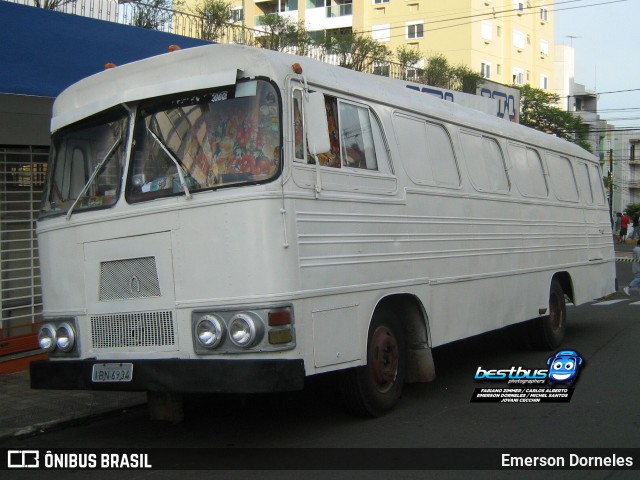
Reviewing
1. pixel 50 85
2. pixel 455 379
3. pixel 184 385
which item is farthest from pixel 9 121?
pixel 455 379

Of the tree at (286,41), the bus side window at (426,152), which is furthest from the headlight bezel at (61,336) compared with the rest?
the tree at (286,41)

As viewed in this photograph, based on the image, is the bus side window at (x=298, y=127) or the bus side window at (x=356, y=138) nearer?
the bus side window at (x=298, y=127)

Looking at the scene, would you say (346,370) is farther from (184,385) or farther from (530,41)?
(530,41)

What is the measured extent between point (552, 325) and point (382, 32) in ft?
153

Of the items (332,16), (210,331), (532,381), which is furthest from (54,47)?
(332,16)

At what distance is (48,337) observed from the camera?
6.45 metres

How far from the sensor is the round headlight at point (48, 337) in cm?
641

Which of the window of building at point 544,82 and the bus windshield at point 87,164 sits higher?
the window of building at point 544,82

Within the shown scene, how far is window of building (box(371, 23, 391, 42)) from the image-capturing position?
53.8 m

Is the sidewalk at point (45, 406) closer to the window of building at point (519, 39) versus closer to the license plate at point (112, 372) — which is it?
the license plate at point (112, 372)

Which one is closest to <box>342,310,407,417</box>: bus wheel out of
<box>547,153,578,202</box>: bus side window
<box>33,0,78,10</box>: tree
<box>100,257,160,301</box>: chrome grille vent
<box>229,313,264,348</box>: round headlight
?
<box>229,313,264,348</box>: round headlight

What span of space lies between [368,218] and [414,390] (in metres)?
2.45

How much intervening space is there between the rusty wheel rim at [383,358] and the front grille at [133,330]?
176 cm

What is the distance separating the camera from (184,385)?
218 inches
